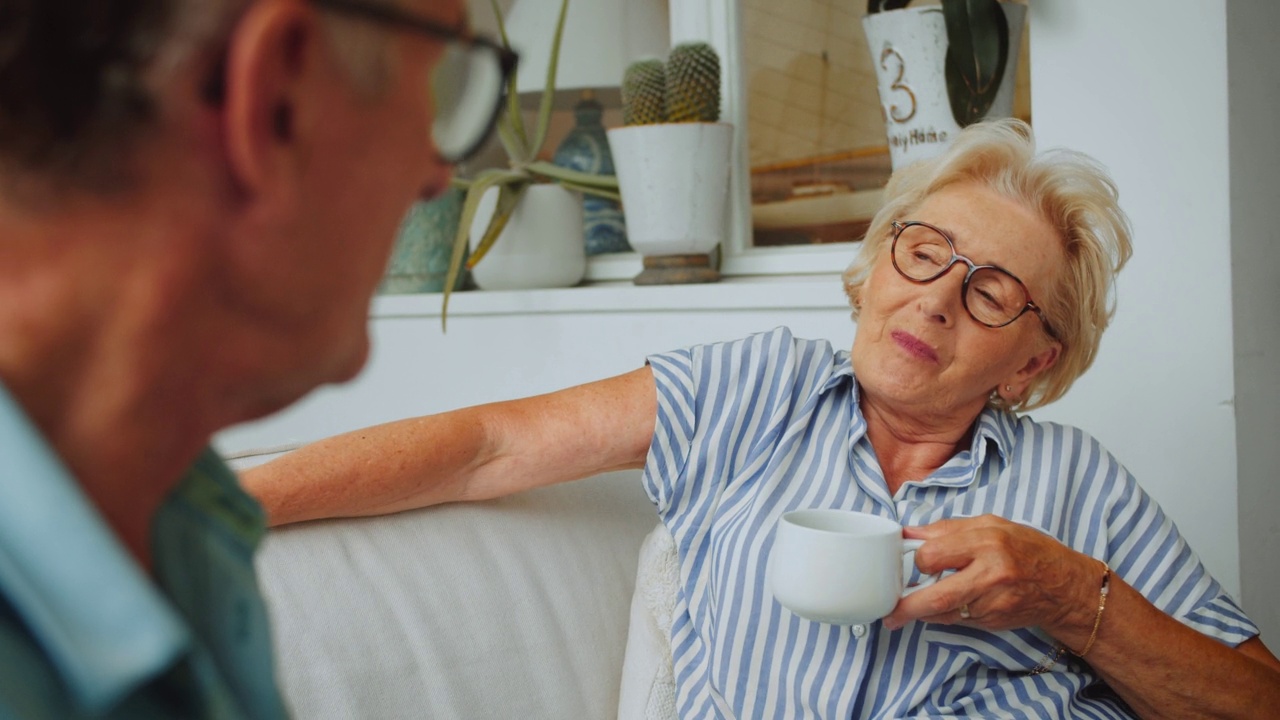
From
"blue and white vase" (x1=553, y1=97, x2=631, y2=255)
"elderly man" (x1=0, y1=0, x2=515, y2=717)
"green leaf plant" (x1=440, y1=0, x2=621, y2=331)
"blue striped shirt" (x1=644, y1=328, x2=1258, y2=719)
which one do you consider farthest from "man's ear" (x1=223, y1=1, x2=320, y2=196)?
"blue and white vase" (x1=553, y1=97, x2=631, y2=255)

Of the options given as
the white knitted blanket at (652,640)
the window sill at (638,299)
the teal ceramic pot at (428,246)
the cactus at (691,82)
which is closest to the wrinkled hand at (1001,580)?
the white knitted blanket at (652,640)

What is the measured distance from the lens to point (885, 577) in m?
1.13

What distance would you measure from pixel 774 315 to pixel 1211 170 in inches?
28.8

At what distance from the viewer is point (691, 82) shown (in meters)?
2.11

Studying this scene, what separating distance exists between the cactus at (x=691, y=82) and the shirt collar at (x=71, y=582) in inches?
72.3

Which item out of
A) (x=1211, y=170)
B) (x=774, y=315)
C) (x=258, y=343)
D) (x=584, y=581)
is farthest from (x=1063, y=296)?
(x=258, y=343)

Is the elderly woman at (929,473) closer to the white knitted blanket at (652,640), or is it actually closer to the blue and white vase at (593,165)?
the white knitted blanket at (652,640)

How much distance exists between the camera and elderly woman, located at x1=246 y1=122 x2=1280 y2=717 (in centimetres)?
134

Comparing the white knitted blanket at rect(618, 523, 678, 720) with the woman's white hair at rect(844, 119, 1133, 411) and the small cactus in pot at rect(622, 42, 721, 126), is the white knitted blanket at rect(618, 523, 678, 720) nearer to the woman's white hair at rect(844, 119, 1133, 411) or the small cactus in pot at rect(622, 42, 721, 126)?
the woman's white hair at rect(844, 119, 1133, 411)

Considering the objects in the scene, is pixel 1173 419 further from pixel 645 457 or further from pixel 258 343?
pixel 258 343

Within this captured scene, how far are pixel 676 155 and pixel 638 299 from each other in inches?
11.1

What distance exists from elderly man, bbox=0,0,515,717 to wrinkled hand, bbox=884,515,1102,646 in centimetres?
94

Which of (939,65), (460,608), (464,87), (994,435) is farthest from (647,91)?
(464,87)

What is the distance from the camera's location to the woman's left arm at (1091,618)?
1257 mm
